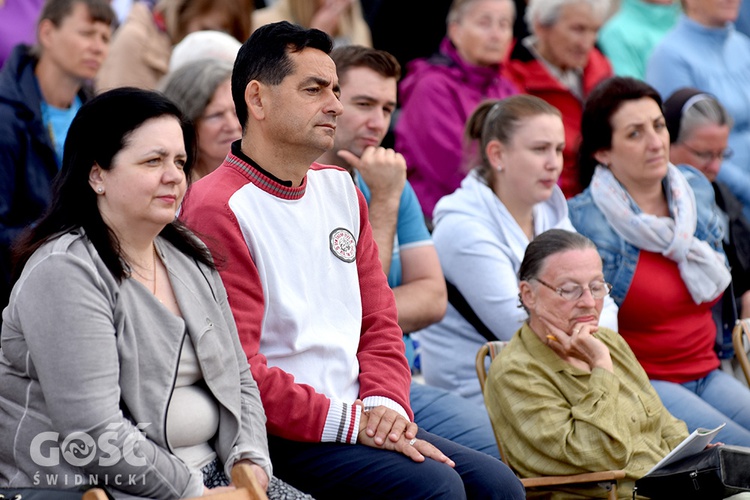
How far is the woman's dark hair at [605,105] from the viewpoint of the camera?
4.52 m

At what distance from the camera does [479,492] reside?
9.63 ft

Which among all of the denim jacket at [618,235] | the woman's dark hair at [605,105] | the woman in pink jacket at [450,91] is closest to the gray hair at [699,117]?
the denim jacket at [618,235]

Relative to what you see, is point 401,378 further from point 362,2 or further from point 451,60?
point 362,2

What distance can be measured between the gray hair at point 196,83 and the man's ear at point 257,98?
1070mm

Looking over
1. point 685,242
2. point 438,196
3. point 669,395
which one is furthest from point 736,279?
point 438,196

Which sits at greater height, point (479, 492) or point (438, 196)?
point (438, 196)

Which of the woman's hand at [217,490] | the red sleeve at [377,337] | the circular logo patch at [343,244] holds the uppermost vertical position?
the circular logo patch at [343,244]

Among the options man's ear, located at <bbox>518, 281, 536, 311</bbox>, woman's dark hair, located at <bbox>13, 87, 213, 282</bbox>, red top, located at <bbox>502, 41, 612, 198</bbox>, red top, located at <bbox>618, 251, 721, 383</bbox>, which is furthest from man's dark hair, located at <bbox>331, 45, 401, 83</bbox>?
red top, located at <bbox>502, 41, 612, 198</bbox>

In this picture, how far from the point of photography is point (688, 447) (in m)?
3.18

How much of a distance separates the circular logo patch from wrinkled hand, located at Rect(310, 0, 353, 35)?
9.92ft

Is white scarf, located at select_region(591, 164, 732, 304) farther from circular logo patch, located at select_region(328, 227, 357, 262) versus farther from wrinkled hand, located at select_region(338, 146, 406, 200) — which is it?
circular logo patch, located at select_region(328, 227, 357, 262)

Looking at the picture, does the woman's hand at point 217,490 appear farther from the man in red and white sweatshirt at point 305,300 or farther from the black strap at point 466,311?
the black strap at point 466,311

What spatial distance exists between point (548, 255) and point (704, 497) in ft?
2.99

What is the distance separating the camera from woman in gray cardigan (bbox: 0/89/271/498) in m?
2.41
